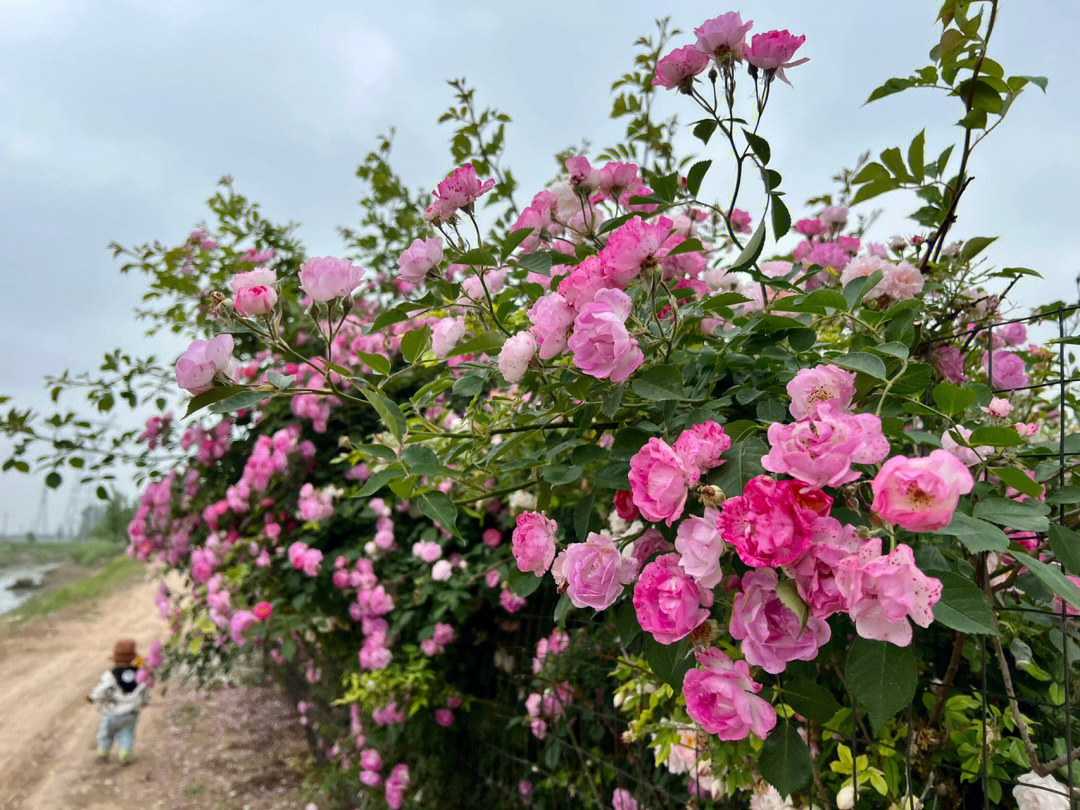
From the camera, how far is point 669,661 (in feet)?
2.22

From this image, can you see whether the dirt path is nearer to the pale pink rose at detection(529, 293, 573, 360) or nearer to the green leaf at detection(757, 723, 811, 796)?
the green leaf at detection(757, 723, 811, 796)

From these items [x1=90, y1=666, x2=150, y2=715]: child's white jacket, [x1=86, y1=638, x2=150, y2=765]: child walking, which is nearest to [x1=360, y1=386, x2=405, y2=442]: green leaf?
[x1=86, y1=638, x2=150, y2=765]: child walking

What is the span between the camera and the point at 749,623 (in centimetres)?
58

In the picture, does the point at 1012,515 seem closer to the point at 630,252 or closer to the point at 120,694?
the point at 630,252

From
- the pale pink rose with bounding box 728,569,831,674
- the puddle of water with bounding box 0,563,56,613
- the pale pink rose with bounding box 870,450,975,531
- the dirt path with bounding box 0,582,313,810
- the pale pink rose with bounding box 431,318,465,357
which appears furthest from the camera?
the puddle of water with bounding box 0,563,56,613

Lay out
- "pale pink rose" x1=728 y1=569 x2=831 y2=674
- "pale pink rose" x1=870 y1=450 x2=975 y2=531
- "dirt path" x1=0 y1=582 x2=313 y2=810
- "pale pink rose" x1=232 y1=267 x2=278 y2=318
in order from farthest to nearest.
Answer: "dirt path" x1=0 y1=582 x2=313 y2=810
"pale pink rose" x1=232 y1=267 x2=278 y2=318
"pale pink rose" x1=728 y1=569 x2=831 y2=674
"pale pink rose" x1=870 y1=450 x2=975 y2=531

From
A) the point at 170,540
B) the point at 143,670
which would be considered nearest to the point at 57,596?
the point at 143,670

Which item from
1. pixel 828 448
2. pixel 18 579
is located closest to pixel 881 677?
pixel 828 448

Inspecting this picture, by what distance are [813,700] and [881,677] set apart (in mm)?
161

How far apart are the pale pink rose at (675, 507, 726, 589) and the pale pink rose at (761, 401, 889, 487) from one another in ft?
0.25

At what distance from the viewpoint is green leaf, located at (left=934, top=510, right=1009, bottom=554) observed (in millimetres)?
525

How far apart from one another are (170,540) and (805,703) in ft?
10.8

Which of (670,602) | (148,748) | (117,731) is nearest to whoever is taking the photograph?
(670,602)

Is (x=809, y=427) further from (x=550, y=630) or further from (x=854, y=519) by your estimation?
(x=550, y=630)
